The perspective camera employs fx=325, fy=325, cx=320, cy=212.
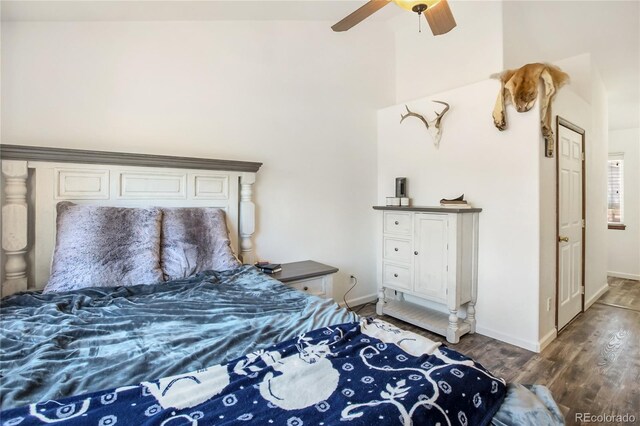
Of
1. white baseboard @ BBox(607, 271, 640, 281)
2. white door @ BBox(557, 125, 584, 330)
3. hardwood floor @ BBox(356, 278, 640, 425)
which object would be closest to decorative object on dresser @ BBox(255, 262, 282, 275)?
hardwood floor @ BBox(356, 278, 640, 425)

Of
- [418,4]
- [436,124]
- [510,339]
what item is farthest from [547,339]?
[418,4]

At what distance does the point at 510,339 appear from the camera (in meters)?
2.69

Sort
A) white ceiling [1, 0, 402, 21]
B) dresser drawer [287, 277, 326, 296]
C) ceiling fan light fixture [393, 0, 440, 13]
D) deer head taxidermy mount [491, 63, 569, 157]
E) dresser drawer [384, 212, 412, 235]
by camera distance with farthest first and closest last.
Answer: dresser drawer [384, 212, 412, 235], dresser drawer [287, 277, 326, 296], deer head taxidermy mount [491, 63, 569, 157], white ceiling [1, 0, 402, 21], ceiling fan light fixture [393, 0, 440, 13]

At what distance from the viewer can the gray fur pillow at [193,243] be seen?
2045 millimetres

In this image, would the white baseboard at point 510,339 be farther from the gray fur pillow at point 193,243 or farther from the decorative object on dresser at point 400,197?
the gray fur pillow at point 193,243

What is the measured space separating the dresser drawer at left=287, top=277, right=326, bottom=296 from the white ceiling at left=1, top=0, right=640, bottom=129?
2.22 meters

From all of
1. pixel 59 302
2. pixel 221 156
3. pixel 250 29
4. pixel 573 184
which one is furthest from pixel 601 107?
pixel 59 302

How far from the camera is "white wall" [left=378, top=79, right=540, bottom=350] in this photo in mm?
2574

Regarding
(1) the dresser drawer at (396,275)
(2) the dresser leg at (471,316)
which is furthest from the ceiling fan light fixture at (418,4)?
(2) the dresser leg at (471,316)

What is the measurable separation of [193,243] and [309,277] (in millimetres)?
956

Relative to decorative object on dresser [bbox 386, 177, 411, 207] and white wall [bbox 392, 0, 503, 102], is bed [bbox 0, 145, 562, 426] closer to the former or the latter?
decorative object on dresser [bbox 386, 177, 411, 207]

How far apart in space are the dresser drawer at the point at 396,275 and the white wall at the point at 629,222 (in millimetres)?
4207

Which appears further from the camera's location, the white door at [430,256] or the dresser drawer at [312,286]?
the white door at [430,256]
